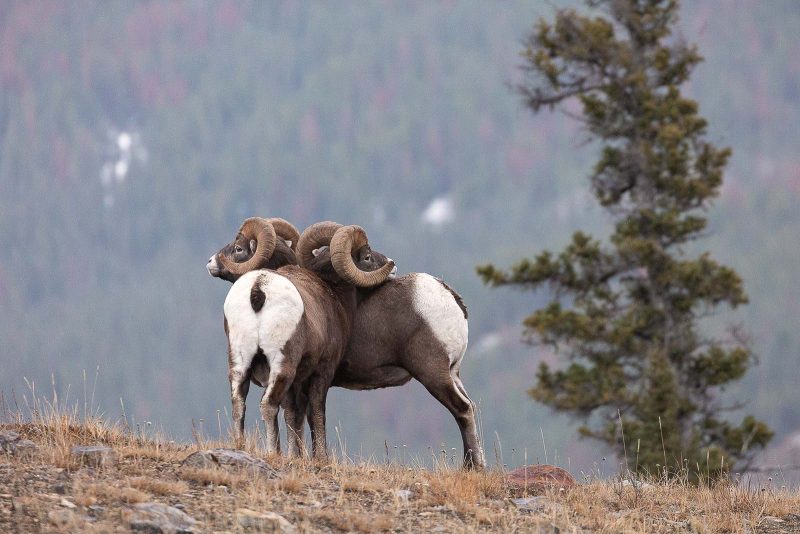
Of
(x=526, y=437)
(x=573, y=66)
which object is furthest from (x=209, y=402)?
(x=573, y=66)

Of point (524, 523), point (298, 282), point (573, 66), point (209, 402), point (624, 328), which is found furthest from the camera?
point (209, 402)

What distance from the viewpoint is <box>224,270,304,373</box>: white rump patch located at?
12383mm

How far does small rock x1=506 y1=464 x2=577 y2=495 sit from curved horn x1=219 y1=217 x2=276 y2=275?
3563 millimetres

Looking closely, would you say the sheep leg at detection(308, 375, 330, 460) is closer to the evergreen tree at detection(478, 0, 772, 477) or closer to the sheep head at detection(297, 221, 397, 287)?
the sheep head at detection(297, 221, 397, 287)

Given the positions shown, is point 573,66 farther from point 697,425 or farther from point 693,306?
point 697,425

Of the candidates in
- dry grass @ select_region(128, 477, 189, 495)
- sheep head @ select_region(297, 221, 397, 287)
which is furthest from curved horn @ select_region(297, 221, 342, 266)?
dry grass @ select_region(128, 477, 189, 495)

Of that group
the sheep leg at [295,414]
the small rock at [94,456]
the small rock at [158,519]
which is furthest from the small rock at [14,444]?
the sheep leg at [295,414]

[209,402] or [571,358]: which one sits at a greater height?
[209,402]

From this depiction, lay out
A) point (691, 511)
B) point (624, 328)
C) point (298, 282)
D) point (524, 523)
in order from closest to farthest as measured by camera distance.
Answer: point (524, 523) < point (691, 511) < point (298, 282) < point (624, 328)

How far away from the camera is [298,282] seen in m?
13.2

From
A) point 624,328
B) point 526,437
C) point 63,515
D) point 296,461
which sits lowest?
point 63,515

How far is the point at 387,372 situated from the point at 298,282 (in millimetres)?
1886

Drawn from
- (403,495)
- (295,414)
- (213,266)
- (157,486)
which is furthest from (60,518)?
(213,266)

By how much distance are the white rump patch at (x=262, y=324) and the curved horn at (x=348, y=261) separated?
1511 mm
